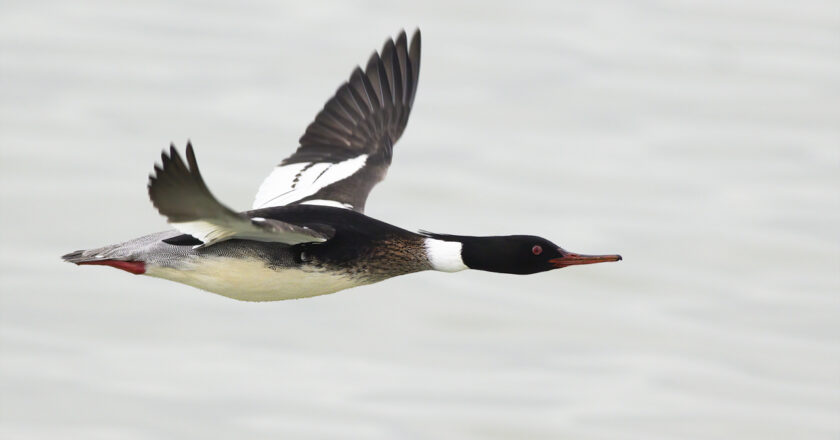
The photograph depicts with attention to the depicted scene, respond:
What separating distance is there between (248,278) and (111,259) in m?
0.89

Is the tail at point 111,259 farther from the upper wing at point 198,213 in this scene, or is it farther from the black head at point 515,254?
the black head at point 515,254

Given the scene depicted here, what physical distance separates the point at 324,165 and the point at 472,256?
1.94 meters

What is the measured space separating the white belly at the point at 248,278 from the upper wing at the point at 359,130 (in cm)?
172

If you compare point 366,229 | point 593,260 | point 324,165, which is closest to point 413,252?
point 366,229

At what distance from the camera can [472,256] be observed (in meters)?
10.2

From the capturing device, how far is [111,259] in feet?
32.4

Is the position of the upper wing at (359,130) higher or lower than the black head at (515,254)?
higher

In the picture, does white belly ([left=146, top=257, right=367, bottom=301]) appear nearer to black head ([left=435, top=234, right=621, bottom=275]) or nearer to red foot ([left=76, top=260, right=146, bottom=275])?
red foot ([left=76, top=260, right=146, bottom=275])

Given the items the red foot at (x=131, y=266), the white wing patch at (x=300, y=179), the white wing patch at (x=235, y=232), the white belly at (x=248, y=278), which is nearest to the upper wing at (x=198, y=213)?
the white wing patch at (x=235, y=232)

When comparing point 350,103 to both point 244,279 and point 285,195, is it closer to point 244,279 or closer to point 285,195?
point 285,195

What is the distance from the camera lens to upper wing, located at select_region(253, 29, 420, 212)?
1157 cm

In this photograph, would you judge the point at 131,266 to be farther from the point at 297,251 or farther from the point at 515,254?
the point at 515,254

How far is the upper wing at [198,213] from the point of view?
8.26 meters

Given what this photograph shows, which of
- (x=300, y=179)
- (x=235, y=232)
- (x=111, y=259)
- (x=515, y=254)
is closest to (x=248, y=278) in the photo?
(x=235, y=232)
